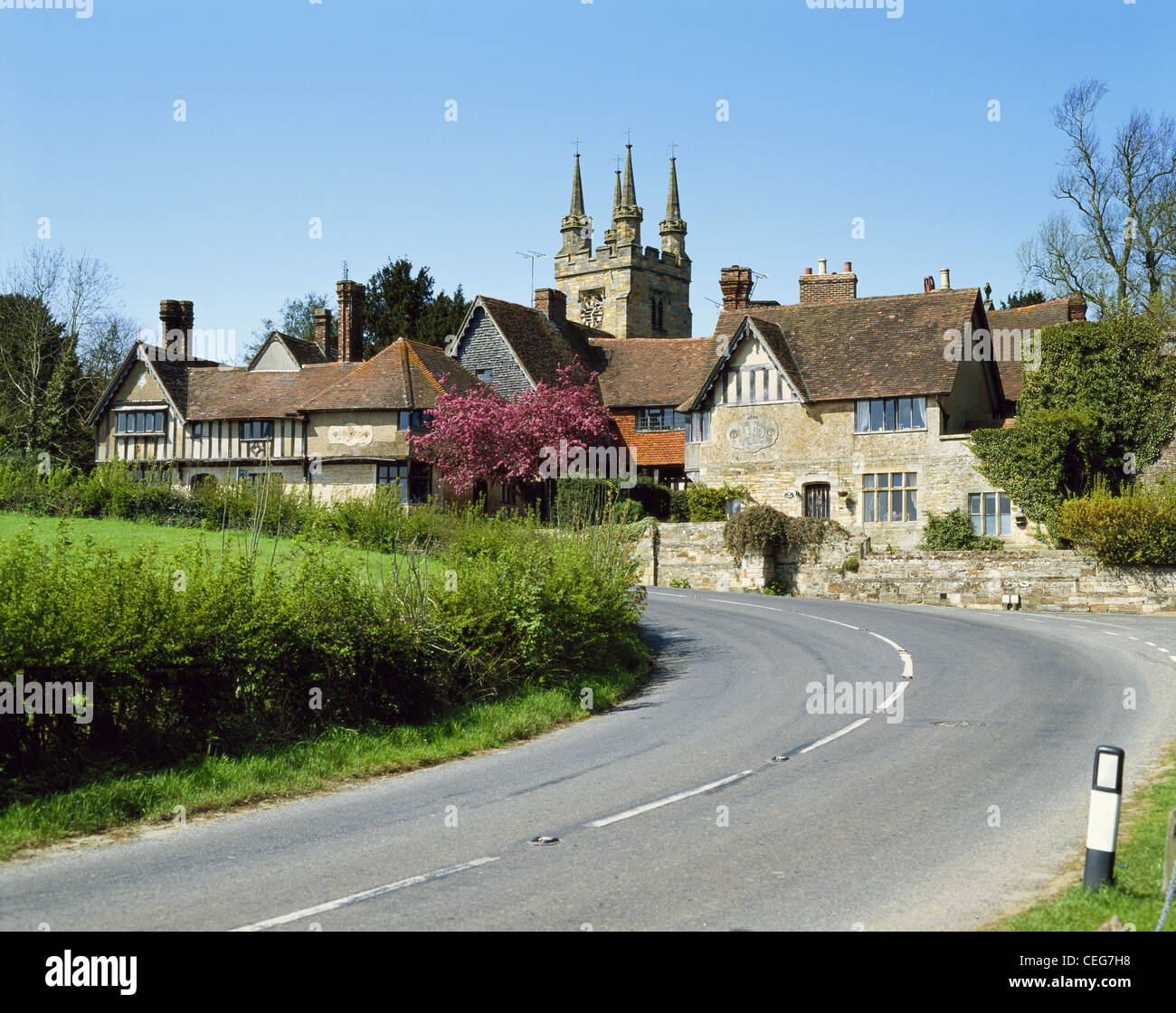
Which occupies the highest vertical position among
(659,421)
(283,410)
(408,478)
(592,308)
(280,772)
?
(592,308)

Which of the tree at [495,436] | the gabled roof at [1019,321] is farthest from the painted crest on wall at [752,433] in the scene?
the gabled roof at [1019,321]

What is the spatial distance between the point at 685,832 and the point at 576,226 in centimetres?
7775

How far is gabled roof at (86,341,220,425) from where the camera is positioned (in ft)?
164

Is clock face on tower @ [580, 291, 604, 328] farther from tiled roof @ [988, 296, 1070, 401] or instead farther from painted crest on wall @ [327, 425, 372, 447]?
tiled roof @ [988, 296, 1070, 401]

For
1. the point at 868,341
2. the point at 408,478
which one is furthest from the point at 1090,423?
the point at 408,478

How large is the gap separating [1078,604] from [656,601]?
1138 cm

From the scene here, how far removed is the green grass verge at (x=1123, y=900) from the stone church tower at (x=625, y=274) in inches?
2822

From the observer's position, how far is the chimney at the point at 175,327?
52.5 m

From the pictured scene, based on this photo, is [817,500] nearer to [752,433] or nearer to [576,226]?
[752,433]

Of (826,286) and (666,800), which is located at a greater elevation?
(826,286)

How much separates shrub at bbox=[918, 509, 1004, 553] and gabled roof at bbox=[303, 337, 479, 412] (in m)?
18.9

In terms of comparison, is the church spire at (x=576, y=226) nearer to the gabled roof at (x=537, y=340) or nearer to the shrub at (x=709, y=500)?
the gabled roof at (x=537, y=340)

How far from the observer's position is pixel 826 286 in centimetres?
4356

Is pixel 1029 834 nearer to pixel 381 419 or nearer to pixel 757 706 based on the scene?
pixel 757 706
